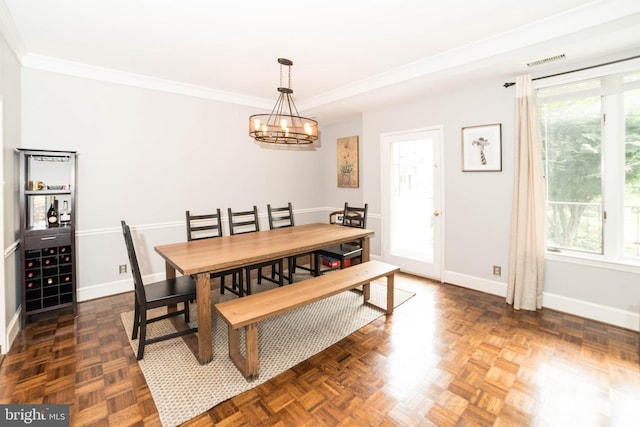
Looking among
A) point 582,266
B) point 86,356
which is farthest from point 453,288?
point 86,356

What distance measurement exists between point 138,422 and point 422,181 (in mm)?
3890

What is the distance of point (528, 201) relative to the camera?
315 cm

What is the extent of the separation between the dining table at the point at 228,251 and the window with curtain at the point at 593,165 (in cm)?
204

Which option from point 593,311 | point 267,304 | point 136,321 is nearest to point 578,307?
point 593,311

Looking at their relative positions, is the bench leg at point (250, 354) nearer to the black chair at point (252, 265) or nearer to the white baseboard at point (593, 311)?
the black chair at point (252, 265)

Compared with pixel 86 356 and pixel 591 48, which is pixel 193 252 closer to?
pixel 86 356

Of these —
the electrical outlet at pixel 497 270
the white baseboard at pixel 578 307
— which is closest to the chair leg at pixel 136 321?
the white baseboard at pixel 578 307

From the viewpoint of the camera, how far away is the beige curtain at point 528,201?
10.1 ft

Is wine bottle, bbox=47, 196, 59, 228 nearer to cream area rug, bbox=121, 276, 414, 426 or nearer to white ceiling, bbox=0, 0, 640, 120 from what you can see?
cream area rug, bbox=121, 276, 414, 426

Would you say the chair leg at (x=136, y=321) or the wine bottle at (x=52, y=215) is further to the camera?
the wine bottle at (x=52, y=215)

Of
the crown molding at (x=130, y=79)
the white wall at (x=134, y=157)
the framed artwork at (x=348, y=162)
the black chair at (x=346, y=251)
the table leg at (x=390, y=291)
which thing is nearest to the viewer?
the table leg at (x=390, y=291)

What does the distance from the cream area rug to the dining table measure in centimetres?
19

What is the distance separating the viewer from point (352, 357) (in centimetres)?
234

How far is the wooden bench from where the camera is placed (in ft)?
6.72
